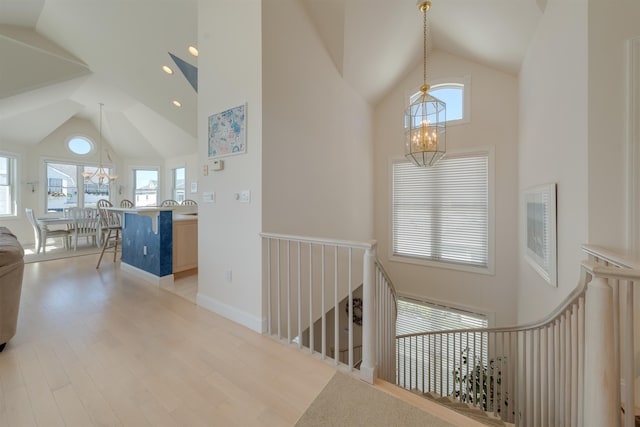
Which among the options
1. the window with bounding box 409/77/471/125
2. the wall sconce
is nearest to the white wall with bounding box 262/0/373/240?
the window with bounding box 409/77/471/125

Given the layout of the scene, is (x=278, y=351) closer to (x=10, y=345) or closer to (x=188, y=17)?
(x=10, y=345)

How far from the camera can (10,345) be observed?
204 centimetres

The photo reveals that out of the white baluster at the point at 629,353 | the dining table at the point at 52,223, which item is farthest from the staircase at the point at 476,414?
the dining table at the point at 52,223

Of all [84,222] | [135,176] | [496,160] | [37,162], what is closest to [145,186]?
[135,176]

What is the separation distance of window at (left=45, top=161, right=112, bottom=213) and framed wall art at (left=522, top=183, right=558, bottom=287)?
33.6 ft

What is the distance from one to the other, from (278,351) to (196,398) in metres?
0.68

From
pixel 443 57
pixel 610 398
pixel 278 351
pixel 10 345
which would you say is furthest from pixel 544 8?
pixel 10 345

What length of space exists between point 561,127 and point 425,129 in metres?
1.20

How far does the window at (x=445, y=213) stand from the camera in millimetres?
4355

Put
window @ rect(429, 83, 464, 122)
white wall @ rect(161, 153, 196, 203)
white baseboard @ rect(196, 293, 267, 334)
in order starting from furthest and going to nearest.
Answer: white wall @ rect(161, 153, 196, 203), window @ rect(429, 83, 464, 122), white baseboard @ rect(196, 293, 267, 334)

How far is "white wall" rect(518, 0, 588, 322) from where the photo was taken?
1.79m

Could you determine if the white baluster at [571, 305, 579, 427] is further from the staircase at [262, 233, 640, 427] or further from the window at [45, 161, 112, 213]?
A: the window at [45, 161, 112, 213]

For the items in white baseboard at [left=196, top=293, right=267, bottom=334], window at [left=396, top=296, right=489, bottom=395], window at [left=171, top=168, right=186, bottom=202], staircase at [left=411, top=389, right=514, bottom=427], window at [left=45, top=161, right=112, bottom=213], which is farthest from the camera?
window at [left=171, top=168, right=186, bottom=202]

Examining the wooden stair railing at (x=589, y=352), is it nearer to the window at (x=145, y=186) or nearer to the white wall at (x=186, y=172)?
the white wall at (x=186, y=172)
